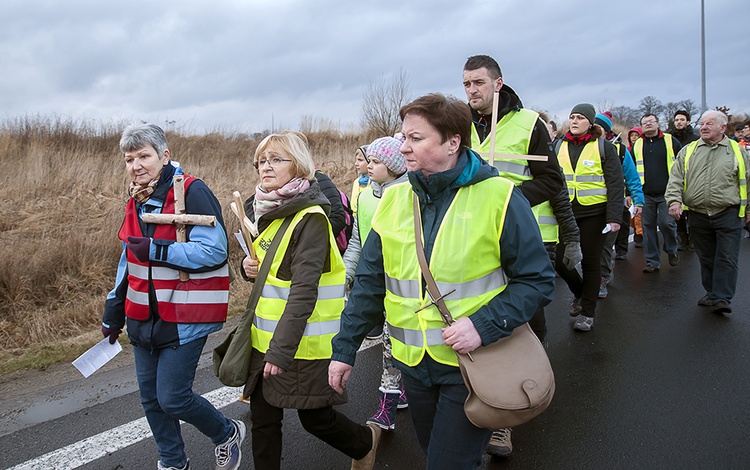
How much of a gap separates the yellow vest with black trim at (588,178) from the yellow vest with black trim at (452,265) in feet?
11.9

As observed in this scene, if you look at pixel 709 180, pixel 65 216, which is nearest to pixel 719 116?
pixel 709 180

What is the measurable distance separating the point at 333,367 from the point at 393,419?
1410 mm

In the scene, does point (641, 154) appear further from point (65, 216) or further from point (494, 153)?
point (65, 216)

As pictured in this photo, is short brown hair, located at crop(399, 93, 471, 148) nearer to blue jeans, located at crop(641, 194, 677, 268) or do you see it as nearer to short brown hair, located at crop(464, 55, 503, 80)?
short brown hair, located at crop(464, 55, 503, 80)

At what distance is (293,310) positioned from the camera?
2664 millimetres

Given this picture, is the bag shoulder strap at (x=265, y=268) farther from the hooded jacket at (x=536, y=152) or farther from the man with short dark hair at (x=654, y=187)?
the man with short dark hair at (x=654, y=187)

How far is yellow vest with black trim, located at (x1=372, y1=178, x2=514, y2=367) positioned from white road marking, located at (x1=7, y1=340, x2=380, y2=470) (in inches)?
85.2

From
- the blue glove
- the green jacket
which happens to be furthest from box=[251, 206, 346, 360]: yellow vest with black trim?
the green jacket

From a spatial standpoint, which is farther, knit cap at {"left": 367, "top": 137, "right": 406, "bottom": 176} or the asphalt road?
knit cap at {"left": 367, "top": 137, "right": 406, "bottom": 176}

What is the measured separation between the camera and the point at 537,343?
220cm

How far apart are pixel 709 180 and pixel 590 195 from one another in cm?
148

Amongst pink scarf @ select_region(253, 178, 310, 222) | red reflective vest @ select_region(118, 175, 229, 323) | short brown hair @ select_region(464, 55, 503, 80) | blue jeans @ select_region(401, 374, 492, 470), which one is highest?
short brown hair @ select_region(464, 55, 503, 80)

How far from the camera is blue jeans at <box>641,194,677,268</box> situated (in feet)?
26.3

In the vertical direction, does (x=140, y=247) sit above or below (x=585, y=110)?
below
